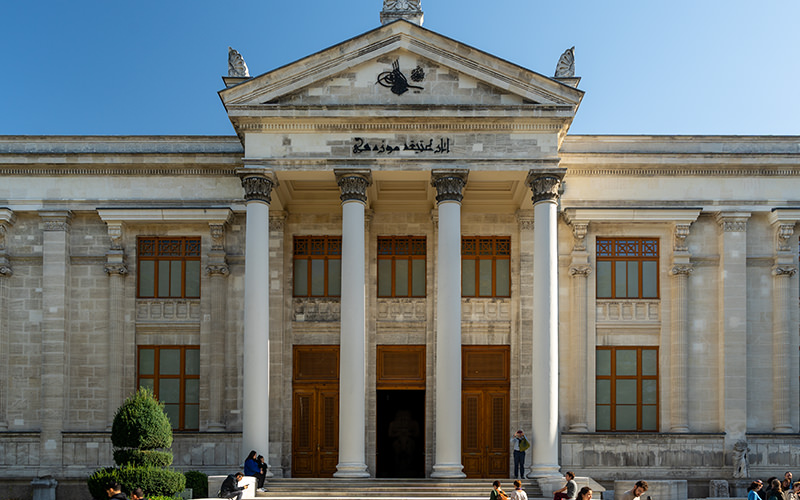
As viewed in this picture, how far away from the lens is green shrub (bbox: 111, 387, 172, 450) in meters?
22.1

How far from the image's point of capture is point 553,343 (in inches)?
1005

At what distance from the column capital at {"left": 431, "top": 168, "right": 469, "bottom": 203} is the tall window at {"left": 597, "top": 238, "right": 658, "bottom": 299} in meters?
6.20

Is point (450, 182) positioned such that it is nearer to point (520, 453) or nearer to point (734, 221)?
point (520, 453)

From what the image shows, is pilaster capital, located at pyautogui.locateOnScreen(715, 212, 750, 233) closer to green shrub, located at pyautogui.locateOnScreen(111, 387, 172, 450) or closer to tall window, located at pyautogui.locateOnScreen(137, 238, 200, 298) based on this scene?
tall window, located at pyautogui.locateOnScreen(137, 238, 200, 298)

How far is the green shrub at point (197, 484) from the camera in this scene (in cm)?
2473

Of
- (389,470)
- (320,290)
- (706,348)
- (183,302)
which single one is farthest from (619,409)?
(183,302)

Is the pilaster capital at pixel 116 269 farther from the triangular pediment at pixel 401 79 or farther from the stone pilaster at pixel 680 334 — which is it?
the stone pilaster at pixel 680 334

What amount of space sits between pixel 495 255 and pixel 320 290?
6.17 metres

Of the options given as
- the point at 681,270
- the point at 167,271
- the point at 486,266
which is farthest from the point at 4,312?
the point at 681,270

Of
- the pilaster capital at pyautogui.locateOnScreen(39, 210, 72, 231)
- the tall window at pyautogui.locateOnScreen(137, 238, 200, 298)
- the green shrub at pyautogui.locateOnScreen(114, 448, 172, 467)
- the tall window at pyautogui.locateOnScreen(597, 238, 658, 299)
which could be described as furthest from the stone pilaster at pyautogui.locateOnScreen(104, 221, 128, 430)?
the tall window at pyautogui.locateOnScreen(597, 238, 658, 299)

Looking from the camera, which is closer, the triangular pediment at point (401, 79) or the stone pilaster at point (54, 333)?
the triangular pediment at point (401, 79)

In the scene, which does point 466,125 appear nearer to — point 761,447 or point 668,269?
point 668,269

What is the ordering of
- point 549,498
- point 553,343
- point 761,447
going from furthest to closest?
point 761,447 → point 553,343 → point 549,498

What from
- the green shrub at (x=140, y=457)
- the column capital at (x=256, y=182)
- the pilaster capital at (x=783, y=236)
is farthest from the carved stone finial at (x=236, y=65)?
the pilaster capital at (x=783, y=236)
